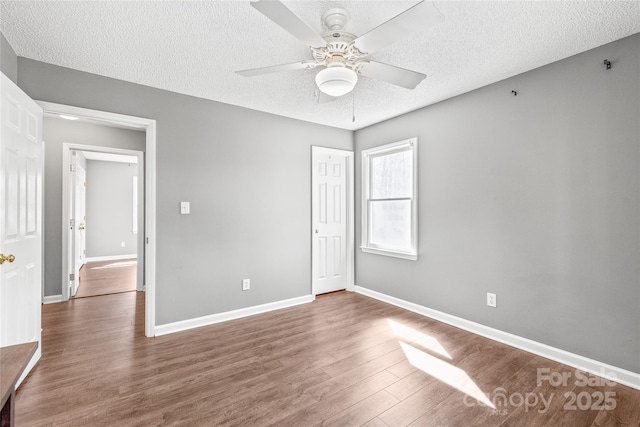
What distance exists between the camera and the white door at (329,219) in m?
4.27

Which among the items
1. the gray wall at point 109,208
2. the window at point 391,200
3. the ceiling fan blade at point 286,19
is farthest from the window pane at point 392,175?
the gray wall at point 109,208

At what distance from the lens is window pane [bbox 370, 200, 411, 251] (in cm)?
390

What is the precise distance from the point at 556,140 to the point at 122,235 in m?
8.86

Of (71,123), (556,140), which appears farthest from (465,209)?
(71,123)

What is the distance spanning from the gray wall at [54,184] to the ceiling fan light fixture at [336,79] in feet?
13.5

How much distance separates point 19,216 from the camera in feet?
7.03

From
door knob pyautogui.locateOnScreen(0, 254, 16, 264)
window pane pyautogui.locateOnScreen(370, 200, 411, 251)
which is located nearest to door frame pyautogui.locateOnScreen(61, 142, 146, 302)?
door knob pyautogui.locateOnScreen(0, 254, 16, 264)

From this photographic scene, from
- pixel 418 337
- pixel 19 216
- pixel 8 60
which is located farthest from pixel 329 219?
pixel 8 60

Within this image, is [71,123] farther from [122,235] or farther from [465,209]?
[465,209]

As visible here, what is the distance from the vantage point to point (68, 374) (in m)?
2.28

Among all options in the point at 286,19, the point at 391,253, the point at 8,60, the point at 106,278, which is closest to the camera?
the point at 286,19

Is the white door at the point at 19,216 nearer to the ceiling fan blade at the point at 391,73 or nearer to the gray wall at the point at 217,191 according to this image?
the gray wall at the point at 217,191

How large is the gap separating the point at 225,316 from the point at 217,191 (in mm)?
1471

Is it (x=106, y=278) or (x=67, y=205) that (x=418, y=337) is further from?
(x=106, y=278)
